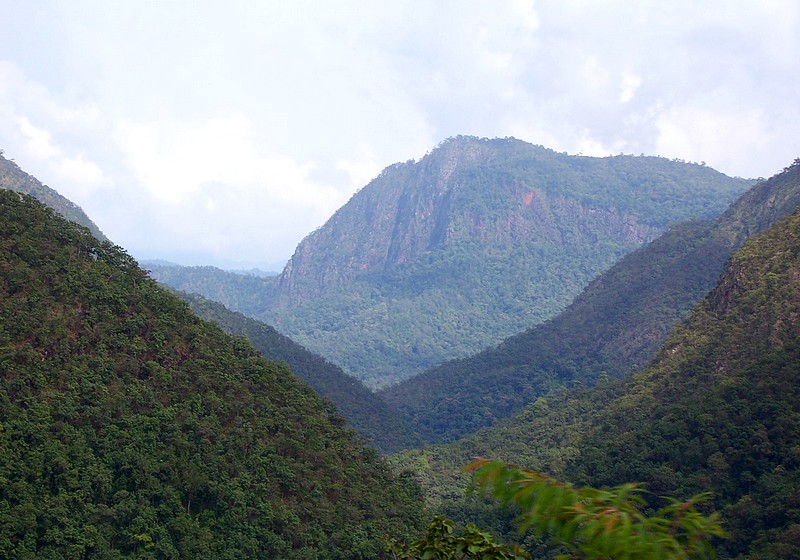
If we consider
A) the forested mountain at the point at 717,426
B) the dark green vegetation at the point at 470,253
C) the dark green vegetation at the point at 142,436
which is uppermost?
the dark green vegetation at the point at 470,253

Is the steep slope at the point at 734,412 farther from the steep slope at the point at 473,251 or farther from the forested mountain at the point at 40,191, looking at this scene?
the steep slope at the point at 473,251

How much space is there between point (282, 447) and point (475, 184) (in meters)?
153

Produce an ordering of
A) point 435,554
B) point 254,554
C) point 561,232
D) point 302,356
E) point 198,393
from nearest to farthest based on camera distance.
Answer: point 435,554 < point 254,554 < point 198,393 < point 302,356 < point 561,232

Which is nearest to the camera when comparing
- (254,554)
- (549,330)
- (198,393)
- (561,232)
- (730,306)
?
(254,554)

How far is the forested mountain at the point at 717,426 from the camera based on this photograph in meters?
27.2

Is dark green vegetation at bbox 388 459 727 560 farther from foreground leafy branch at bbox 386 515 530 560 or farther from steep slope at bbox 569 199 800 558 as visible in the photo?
steep slope at bbox 569 199 800 558

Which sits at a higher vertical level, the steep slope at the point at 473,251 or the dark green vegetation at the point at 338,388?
the steep slope at the point at 473,251

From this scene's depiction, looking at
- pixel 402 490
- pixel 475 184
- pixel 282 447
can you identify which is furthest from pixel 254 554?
pixel 475 184

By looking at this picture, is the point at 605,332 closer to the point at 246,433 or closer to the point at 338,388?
the point at 338,388

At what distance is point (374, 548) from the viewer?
87.0 feet

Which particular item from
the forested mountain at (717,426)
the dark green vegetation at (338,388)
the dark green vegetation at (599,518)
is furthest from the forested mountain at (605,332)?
the dark green vegetation at (599,518)

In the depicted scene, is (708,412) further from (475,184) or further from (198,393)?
(475,184)

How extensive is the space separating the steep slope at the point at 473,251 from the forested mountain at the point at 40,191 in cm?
5300

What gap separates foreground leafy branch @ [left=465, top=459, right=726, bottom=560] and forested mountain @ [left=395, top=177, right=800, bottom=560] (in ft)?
49.5
